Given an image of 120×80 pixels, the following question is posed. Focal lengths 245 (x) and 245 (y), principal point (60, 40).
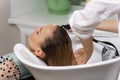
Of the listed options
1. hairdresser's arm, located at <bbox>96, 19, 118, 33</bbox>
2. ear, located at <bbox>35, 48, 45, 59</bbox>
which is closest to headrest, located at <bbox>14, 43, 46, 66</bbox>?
ear, located at <bbox>35, 48, 45, 59</bbox>

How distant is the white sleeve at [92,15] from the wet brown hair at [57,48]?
0.07m

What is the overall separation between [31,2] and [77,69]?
795mm

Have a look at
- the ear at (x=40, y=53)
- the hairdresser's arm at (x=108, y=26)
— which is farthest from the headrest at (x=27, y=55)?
the hairdresser's arm at (x=108, y=26)

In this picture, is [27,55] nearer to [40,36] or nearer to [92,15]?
[40,36]

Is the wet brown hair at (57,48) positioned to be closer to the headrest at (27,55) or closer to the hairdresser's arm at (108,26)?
the headrest at (27,55)

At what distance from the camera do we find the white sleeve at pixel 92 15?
385 millimetres

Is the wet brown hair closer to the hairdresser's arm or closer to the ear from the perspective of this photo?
the ear

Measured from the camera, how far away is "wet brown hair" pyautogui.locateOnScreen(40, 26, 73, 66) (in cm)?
50

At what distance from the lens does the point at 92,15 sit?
40cm

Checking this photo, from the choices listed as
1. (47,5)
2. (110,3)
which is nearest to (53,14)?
(47,5)

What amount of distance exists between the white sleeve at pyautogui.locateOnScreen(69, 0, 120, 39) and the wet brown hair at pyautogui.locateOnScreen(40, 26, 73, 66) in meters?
0.07

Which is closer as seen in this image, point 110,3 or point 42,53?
point 110,3

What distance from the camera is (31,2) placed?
1164 mm

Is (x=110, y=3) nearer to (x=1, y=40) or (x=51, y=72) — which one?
(x=51, y=72)
